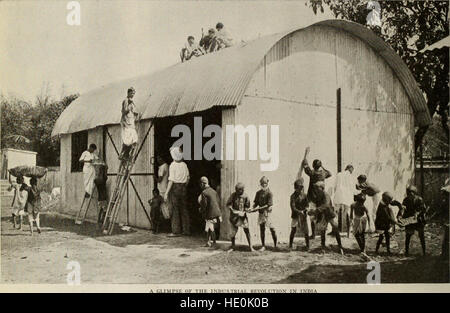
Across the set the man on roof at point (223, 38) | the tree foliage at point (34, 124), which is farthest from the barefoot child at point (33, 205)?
the man on roof at point (223, 38)

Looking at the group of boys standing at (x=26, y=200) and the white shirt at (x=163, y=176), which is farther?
the white shirt at (x=163, y=176)

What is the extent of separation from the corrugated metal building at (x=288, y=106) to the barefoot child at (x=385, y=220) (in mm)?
262

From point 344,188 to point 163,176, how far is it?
2.72 meters

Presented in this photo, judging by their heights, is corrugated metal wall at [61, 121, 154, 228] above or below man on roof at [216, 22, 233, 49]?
below

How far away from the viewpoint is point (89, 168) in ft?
29.0

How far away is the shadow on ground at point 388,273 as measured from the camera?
277 inches

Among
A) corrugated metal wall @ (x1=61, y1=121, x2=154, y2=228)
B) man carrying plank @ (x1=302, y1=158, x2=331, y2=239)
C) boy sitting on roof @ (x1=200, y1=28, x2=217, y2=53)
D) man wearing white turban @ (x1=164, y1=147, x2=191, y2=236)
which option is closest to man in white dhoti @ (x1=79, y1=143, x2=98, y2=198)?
corrugated metal wall @ (x1=61, y1=121, x2=154, y2=228)

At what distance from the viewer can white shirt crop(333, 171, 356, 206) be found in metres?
7.66

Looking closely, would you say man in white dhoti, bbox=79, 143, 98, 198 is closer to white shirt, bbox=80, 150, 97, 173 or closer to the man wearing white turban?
white shirt, bbox=80, 150, 97, 173

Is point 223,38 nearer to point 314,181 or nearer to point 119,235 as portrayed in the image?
point 314,181

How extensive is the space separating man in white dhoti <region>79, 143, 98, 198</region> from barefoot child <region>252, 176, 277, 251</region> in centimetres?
306

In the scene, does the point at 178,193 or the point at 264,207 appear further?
the point at 178,193

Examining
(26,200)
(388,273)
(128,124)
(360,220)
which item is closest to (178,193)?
(128,124)

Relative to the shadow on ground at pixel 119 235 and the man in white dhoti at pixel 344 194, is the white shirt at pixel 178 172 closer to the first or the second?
the shadow on ground at pixel 119 235
